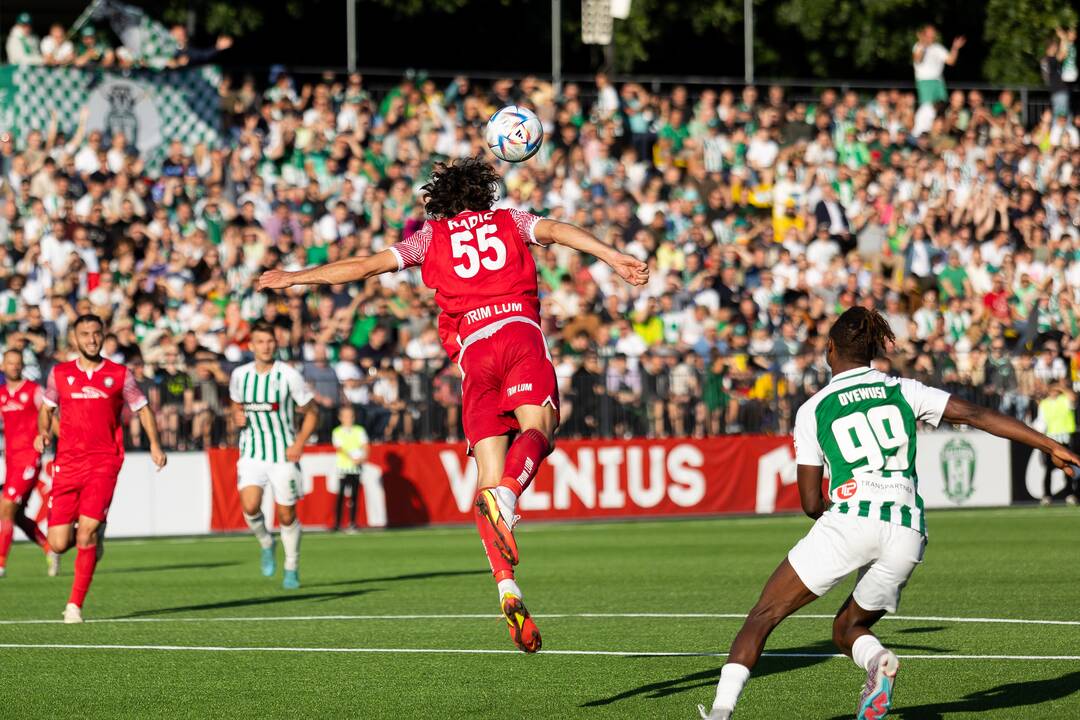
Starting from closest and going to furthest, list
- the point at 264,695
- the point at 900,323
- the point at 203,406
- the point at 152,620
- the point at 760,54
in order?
the point at 264,695
the point at 152,620
the point at 203,406
the point at 900,323
the point at 760,54

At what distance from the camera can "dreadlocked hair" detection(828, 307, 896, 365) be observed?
24.3ft

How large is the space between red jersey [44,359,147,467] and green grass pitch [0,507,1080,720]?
4.28 ft

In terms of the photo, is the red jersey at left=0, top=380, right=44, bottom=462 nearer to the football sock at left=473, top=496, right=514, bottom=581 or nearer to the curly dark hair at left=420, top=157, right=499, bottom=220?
the curly dark hair at left=420, top=157, right=499, bottom=220

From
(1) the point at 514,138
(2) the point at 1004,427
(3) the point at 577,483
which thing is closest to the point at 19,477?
(3) the point at 577,483

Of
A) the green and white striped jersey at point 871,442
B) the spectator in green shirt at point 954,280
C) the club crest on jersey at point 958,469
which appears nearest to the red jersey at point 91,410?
the green and white striped jersey at point 871,442

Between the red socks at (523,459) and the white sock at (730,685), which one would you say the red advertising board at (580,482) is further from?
the white sock at (730,685)

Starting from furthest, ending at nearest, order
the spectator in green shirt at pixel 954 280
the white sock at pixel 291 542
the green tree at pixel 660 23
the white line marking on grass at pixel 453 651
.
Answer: the green tree at pixel 660 23, the spectator in green shirt at pixel 954 280, the white sock at pixel 291 542, the white line marking on grass at pixel 453 651

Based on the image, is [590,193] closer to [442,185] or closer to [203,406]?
[203,406]

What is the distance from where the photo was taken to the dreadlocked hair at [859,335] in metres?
7.41

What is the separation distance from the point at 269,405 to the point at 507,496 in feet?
25.0

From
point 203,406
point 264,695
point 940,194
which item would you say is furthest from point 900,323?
point 264,695

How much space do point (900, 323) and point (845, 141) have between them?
5.44m

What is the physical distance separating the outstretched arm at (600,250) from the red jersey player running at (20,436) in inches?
407

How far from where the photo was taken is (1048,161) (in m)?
32.3
